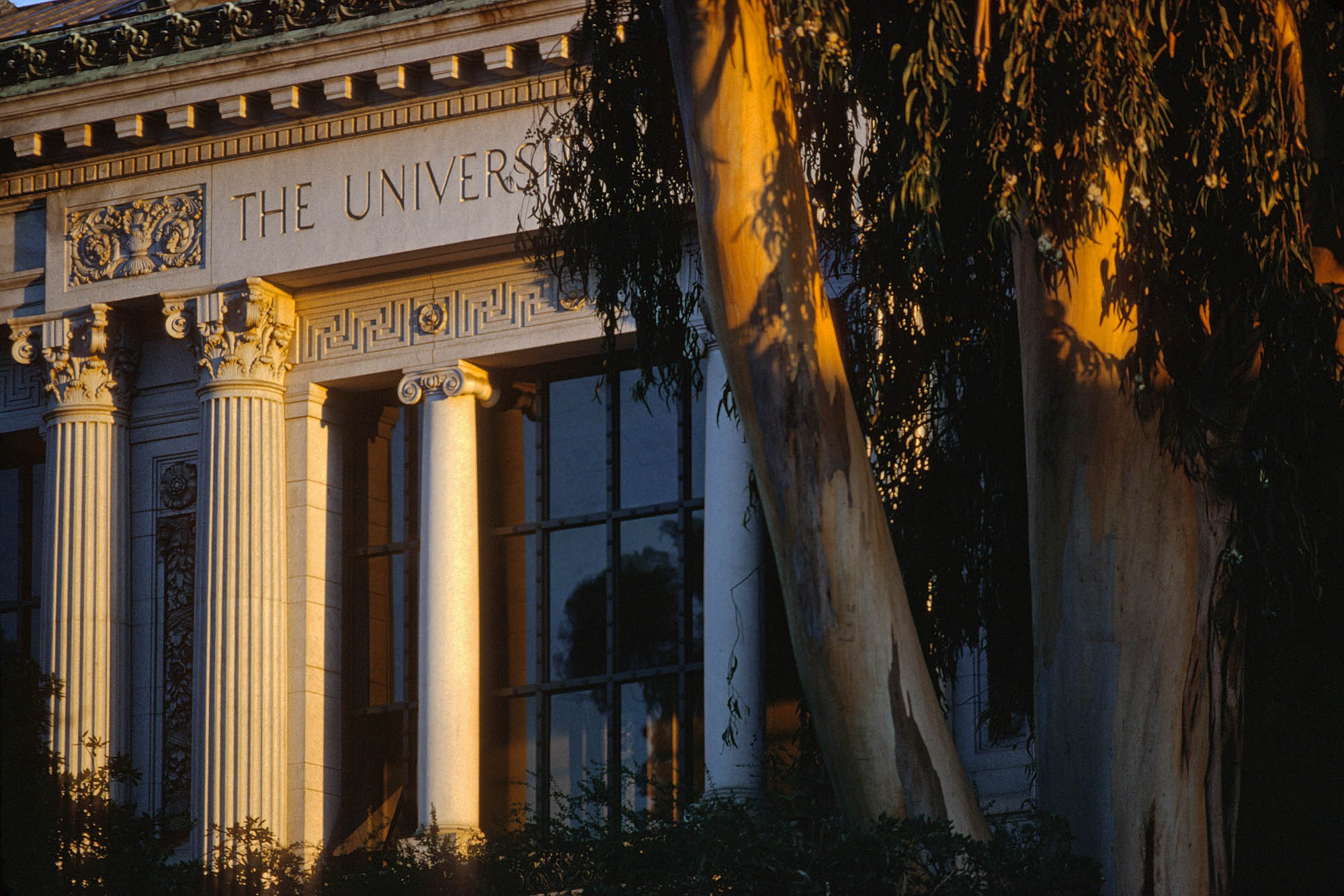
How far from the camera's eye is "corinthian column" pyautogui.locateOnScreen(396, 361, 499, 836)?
20.4 metres

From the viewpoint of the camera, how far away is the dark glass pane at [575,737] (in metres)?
21.3

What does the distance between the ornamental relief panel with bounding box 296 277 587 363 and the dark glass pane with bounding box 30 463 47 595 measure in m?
3.99

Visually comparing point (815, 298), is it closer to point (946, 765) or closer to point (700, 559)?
point (946, 765)

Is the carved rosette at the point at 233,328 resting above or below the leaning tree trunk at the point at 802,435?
above

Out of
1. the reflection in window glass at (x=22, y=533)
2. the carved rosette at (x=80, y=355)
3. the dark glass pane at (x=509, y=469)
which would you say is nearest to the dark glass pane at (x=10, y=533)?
the reflection in window glass at (x=22, y=533)

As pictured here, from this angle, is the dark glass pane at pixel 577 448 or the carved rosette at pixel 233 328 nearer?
the carved rosette at pixel 233 328

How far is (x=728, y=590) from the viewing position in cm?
1955

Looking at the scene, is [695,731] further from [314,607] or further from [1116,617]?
[1116,617]

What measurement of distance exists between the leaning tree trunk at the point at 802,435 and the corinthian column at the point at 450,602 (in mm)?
11122

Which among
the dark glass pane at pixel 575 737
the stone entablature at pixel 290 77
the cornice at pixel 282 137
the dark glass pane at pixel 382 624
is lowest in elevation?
the dark glass pane at pixel 575 737

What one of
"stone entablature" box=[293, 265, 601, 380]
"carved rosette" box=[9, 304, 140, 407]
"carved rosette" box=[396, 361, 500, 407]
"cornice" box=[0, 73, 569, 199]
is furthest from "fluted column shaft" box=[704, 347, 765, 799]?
"carved rosette" box=[9, 304, 140, 407]

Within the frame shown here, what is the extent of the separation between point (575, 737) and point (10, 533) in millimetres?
7956

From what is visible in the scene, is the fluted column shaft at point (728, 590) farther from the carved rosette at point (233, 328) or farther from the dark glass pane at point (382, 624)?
the carved rosette at point (233, 328)

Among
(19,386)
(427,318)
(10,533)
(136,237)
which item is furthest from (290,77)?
(10,533)
